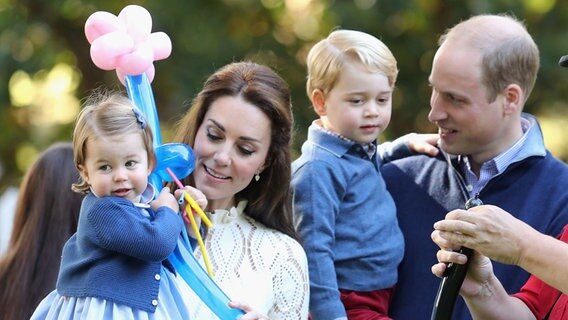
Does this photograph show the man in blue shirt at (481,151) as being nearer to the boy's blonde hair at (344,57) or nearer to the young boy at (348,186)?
the young boy at (348,186)

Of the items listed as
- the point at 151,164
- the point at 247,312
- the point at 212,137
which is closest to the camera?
the point at 151,164

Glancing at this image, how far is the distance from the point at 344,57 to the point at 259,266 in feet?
2.53

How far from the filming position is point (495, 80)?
4047 millimetres

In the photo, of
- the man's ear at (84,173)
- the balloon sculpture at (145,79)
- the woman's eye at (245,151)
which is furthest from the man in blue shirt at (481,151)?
the man's ear at (84,173)

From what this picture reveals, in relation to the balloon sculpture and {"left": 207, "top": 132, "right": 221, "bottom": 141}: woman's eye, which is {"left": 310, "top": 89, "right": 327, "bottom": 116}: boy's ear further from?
the balloon sculpture

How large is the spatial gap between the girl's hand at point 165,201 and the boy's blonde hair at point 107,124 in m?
0.12

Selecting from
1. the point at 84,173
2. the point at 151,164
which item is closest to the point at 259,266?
Result: the point at 151,164

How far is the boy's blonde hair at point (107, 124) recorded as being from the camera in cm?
312

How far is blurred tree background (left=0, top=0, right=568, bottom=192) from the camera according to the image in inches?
334

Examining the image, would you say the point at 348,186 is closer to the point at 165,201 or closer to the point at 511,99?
the point at 511,99

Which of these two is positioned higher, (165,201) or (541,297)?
(165,201)

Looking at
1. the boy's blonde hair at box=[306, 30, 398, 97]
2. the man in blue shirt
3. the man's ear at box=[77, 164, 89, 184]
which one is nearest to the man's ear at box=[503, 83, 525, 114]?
the man in blue shirt

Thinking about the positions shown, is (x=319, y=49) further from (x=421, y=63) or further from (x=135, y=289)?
(x=421, y=63)

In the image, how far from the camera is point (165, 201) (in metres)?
3.29
